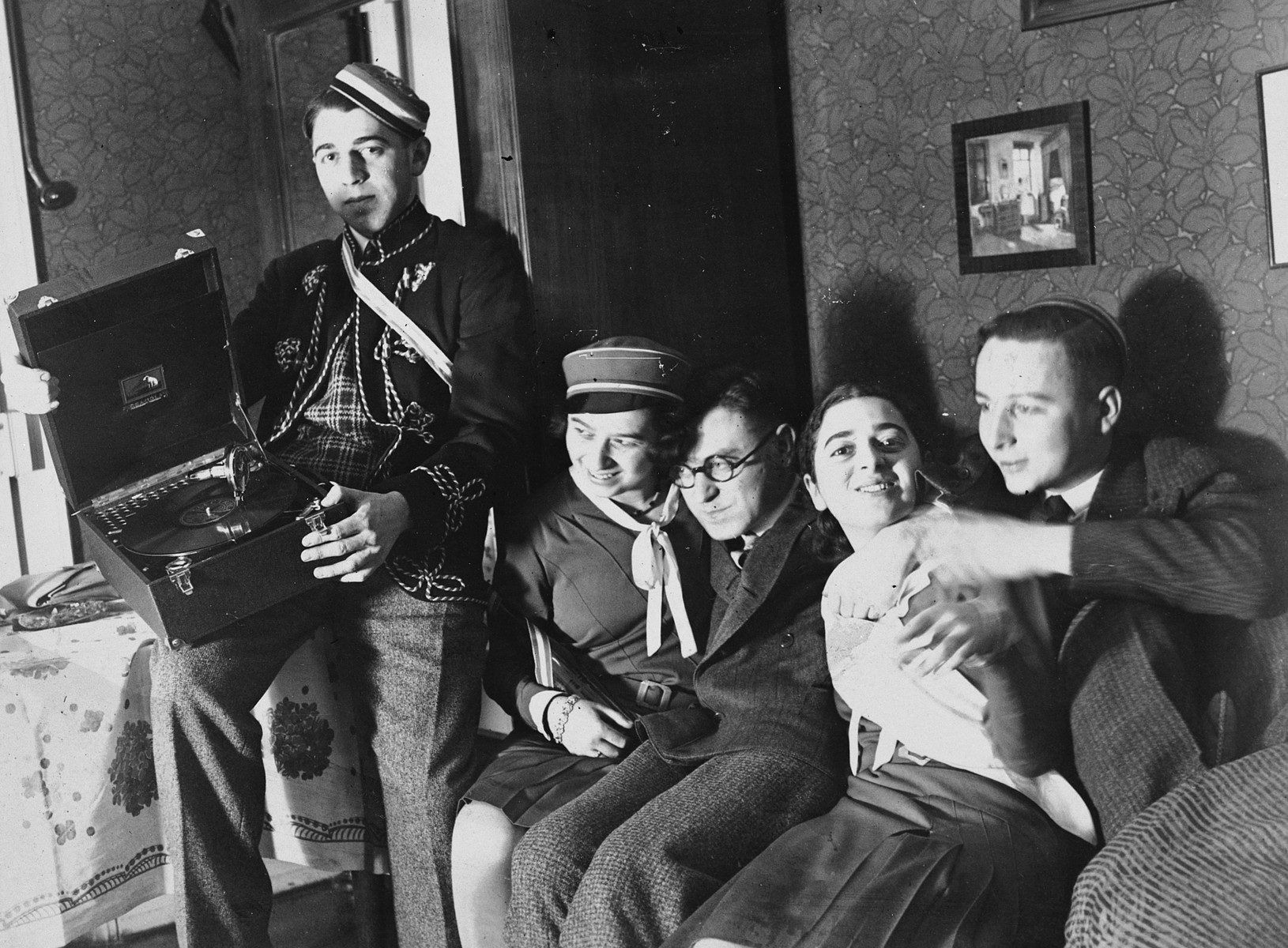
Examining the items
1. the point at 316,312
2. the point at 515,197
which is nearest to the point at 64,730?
the point at 316,312

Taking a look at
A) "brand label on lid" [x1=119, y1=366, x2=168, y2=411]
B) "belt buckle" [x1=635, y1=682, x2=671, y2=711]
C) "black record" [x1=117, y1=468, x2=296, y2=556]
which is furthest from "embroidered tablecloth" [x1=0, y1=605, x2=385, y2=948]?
"belt buckle" [x1=635, y1=682, x2=671, y2=711]

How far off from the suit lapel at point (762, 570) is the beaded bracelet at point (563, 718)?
0.15 meters

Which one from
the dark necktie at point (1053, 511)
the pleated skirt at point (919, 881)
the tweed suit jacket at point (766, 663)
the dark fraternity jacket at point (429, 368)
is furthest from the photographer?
the dark fraternity jacket at point (429, 368)

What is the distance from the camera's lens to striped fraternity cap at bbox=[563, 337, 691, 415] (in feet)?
3.83

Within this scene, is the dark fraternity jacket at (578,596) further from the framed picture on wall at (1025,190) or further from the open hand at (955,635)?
the framed picture on wall at (1025,190)

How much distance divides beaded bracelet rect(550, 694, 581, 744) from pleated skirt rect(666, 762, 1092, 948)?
0.28 meters

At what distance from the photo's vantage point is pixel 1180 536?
91cm

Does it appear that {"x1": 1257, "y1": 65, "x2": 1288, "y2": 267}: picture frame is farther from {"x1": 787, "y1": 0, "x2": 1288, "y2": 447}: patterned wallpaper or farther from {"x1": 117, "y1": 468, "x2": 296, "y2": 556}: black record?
{"x1": 117, "y1": 468, "x2": 296, "y2": 556}: black record

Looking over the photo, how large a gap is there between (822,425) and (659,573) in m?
0.23

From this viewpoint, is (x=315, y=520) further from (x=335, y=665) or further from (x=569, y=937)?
(x=569, y=937)

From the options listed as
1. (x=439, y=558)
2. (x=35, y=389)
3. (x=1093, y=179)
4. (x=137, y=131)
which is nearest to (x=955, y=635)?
(x=1093, y=179)

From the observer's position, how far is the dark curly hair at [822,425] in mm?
1065

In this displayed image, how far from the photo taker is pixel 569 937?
3.10 feet

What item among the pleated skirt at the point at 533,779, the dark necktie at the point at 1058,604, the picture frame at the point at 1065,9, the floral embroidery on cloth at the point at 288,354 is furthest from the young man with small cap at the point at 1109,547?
the floral embroidery on cloth at the point at 288,354
